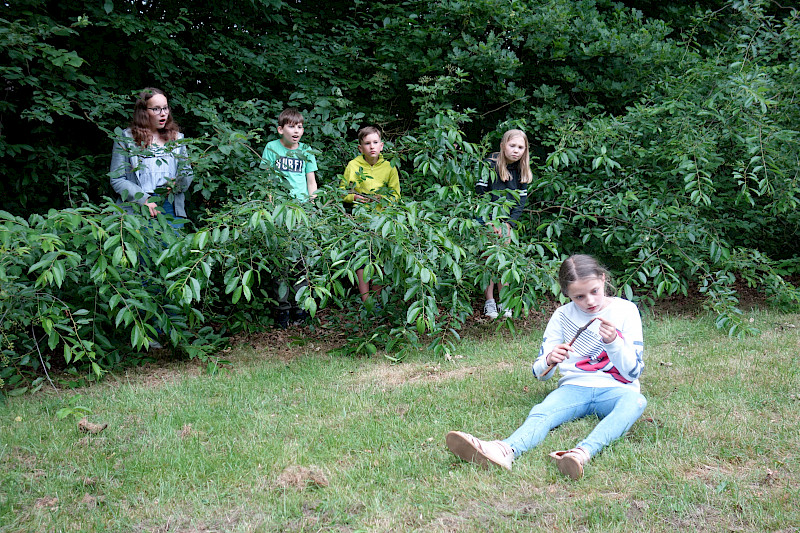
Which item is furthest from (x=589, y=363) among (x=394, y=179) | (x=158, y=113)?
(x=158, y=113)

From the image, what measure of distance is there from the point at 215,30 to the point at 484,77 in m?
2.70

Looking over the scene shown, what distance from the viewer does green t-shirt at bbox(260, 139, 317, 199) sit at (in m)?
5.24

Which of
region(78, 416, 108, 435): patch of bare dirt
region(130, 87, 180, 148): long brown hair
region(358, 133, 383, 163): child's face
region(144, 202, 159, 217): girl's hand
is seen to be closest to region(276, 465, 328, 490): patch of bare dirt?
region(78, 416, 108, 435): patch of bare dirt

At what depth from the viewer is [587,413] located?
3211 mm

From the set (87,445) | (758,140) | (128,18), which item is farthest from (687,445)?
(128,18)

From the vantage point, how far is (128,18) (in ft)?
17.0

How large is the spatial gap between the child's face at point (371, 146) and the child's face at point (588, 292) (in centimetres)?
288

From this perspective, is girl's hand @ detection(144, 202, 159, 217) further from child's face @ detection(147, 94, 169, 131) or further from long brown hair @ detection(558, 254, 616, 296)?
long brown hair @ detection(558, 254, 616, 296)

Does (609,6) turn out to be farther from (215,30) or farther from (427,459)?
(427,459)

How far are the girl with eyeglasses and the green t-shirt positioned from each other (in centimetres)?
71

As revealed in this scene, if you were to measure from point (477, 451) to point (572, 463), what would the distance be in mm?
384

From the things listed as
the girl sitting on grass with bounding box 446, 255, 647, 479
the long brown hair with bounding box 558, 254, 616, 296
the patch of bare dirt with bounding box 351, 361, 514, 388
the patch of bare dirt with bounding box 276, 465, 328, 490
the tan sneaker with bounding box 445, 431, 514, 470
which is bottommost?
the patch of bare dirt with bounding box 351, 361, 514, 388

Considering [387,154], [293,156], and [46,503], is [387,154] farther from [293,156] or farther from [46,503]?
[46,503]

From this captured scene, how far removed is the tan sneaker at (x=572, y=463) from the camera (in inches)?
98.7
